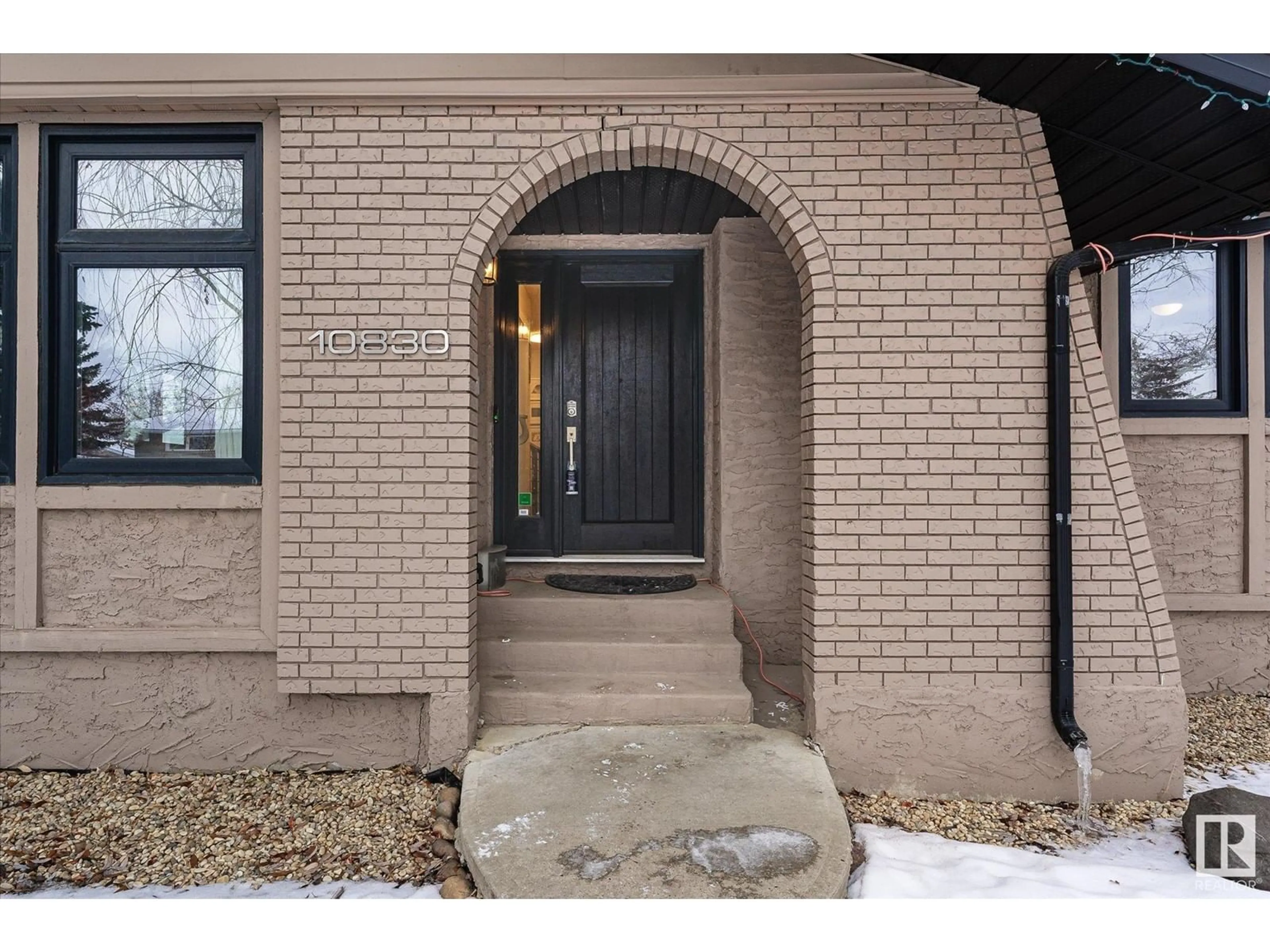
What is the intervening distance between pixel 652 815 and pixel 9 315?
12.1ft

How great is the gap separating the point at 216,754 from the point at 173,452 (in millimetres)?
1430

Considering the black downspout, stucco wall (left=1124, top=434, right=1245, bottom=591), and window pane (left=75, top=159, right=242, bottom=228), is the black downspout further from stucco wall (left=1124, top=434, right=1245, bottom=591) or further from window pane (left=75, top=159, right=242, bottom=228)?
window pane (left=75, top=159, right=242, bottom=228)

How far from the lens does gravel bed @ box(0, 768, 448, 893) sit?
93.3 inches

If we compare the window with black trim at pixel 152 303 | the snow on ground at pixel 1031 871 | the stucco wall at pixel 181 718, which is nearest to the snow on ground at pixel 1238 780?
the snow on ground at pixel 1031 871

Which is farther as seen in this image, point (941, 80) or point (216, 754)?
point (216, 754)

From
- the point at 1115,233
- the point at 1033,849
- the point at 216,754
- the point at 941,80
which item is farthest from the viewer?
the point at 1115,233

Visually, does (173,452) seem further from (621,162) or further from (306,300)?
(621,162)

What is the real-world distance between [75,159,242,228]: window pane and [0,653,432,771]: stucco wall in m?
2.05

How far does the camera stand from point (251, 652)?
9.90 feet

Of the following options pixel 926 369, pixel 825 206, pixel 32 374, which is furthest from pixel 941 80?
pixel 32 374

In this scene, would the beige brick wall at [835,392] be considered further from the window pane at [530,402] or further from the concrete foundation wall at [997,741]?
the window pane at [530,402]

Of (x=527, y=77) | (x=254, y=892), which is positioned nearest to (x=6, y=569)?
(x=254, y=892)

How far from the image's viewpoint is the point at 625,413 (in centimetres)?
470

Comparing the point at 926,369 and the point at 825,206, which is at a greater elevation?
the point at 825,206
